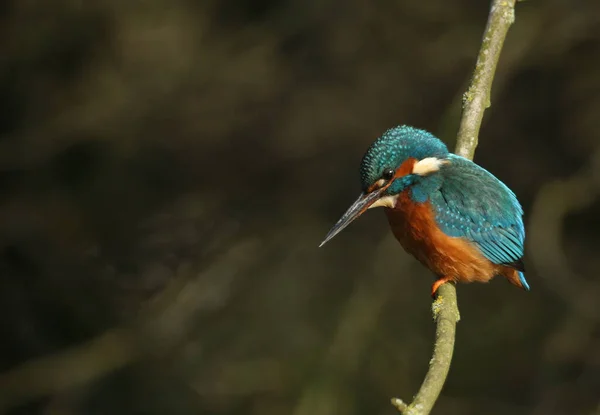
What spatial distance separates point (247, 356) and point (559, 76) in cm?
271

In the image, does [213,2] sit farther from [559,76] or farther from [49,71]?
[559,76]

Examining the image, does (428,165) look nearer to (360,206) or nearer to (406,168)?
(406,168)

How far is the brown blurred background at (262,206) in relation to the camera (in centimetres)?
538

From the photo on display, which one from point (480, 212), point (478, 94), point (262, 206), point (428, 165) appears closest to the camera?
point (478, 94)

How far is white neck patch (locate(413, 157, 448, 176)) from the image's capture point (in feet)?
12.7

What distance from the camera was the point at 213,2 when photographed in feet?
20.4

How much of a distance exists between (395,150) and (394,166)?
0.07 metres

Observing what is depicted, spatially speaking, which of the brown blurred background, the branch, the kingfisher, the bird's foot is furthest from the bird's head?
the brown blurred background

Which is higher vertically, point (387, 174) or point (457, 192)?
point (387, 174)

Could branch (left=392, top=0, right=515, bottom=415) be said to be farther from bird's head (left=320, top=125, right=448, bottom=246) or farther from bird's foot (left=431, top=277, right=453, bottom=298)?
bird's head (left=320, top=125, right=448, bottom=246)

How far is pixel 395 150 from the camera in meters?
3.77

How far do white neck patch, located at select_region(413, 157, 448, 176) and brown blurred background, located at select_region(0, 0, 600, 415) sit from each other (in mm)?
1141

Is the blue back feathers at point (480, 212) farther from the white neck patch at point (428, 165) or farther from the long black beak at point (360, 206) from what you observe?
the long black beak at point (360, 206)

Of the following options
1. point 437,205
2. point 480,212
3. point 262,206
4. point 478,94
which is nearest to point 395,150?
point 437,205
